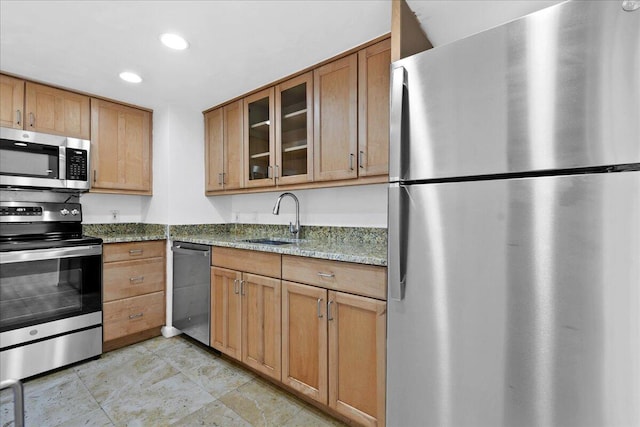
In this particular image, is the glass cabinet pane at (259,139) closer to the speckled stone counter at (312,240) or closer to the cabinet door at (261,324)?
the speckled stone counter at (312,240)

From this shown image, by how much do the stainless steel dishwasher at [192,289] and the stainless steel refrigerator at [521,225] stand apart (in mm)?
1683

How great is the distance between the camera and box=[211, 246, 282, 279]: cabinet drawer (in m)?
1.97

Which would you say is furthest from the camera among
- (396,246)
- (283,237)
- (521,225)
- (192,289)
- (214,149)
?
(214,149)

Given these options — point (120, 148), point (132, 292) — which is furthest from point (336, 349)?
point (120, 148)

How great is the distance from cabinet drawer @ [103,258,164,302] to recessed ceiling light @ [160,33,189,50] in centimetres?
175

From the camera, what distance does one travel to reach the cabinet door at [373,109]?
6.09ft

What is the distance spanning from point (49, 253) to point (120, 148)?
44.0 inches

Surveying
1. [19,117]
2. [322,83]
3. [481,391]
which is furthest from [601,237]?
[19,117]

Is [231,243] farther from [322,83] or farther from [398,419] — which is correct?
[398,419]

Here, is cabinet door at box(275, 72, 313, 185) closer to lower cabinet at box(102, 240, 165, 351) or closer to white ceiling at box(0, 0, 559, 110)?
white ceiling at box(0, 0, 559, 110)

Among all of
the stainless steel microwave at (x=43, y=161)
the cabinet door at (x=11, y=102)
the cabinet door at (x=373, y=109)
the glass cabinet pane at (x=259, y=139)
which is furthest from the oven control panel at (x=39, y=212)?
the cabinet door at (x=373, y=109)

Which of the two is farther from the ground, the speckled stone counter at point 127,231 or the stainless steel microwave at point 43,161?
the stainless steel microwave at point 43,161

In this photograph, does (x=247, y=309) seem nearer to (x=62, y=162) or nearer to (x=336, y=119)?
(x=336, y=119)

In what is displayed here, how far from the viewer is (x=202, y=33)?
1779 mm
